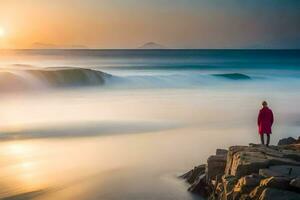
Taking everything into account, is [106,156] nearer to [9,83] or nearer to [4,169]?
[4,169]

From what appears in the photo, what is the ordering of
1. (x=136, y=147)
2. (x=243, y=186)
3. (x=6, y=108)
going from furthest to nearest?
1. (x=6, y=108)
2. (x=136, y=147)
3. (x=243, y=186)

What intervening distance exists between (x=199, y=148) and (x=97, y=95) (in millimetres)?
21856

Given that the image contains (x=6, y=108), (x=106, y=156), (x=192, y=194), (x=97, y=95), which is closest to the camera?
(x=192, y=194)

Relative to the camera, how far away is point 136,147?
1670cm


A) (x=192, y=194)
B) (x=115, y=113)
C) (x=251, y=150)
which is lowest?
(x=192, y=194)

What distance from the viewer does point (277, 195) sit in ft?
23.8

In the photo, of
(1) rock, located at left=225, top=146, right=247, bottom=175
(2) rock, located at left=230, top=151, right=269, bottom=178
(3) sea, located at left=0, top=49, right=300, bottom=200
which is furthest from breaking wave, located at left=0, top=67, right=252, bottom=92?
(2) rock, located at left=230, top=151, right=269, bottom=178

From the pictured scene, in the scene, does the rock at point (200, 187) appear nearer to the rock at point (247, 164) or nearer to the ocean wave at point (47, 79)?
the rock at point (247, 164)

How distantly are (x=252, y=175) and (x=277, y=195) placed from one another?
105cm

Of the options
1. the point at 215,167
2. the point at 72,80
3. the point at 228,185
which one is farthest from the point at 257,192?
the point at 72,80

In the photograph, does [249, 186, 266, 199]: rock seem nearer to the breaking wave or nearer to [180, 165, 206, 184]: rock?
[180, 165, 206, 184]: rock

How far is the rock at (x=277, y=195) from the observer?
7.20 m

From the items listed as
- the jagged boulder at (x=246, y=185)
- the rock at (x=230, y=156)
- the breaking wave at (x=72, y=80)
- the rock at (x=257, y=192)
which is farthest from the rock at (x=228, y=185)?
the breaking wave at (x=72, y=80)

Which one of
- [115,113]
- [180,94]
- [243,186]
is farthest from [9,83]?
[243,186]
